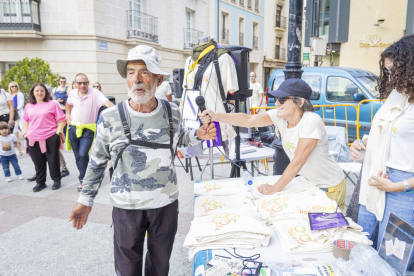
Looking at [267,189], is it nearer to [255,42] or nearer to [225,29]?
[225,29]

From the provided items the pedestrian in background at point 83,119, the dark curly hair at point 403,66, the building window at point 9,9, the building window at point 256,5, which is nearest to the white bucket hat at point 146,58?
the dark curly hair at point 403,66

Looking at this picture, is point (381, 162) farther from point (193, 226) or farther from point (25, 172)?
point (25, 172)

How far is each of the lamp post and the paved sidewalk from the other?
2174 millimetres

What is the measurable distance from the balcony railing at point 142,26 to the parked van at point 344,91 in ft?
31.9

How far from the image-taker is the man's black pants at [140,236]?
84.0 inches

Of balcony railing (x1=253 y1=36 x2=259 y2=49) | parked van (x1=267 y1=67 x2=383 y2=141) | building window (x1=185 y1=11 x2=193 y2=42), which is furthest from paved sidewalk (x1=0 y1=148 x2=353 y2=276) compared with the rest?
balcony railing (x1=253 y1=36 x2=259 y2=49)

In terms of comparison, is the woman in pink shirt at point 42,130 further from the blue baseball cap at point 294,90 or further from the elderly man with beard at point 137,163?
the blue baseball cap at point 294,90

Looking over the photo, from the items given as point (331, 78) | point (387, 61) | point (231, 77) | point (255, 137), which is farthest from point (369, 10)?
point (387, 61)

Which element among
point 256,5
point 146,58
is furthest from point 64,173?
point 256,5

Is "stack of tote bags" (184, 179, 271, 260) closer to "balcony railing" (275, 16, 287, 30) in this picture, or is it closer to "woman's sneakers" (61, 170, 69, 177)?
"woman's sneakers" (61, 170, 69, 177)

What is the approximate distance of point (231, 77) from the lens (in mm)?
3736

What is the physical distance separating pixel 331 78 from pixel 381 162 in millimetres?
6564

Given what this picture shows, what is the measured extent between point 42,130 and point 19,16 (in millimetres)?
10576

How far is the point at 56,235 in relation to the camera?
3.75 metres
